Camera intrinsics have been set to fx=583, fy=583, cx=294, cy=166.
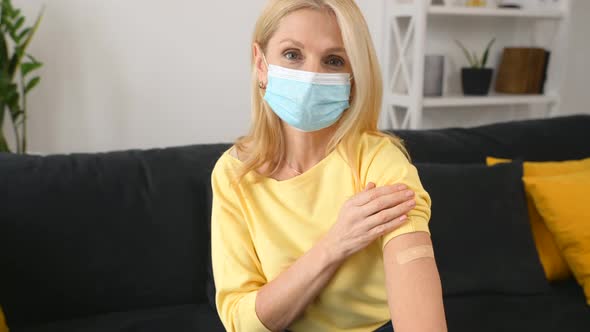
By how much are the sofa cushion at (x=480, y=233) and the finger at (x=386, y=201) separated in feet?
2.36

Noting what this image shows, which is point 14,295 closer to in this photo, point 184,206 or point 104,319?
point 104,319

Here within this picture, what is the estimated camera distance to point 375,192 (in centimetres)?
100

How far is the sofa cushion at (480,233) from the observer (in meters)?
1.67

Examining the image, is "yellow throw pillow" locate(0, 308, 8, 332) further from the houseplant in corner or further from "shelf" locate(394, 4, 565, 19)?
"shelf" locate(394, 4, 565, 19)

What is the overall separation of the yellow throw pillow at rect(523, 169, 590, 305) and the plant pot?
1207 millimetres

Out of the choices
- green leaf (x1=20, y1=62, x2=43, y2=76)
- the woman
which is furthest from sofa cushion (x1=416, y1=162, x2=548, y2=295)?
green leaf (x1=20, y1=62, x2=43, y2=76)

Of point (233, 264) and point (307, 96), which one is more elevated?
point (307, 96)

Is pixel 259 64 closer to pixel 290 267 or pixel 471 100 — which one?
pixel 290 267

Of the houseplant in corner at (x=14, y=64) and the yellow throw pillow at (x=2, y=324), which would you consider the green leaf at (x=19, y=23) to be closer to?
the houseplant in corner at (x=14, y=64)

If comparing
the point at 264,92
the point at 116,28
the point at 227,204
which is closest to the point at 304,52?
the point at 264,92

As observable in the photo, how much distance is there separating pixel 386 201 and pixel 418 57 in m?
1.81

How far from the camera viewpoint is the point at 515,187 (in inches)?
70.0

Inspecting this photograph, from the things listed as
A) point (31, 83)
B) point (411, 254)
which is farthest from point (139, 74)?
point (411, 254)

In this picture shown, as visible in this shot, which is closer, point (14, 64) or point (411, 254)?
point (411, 254)
